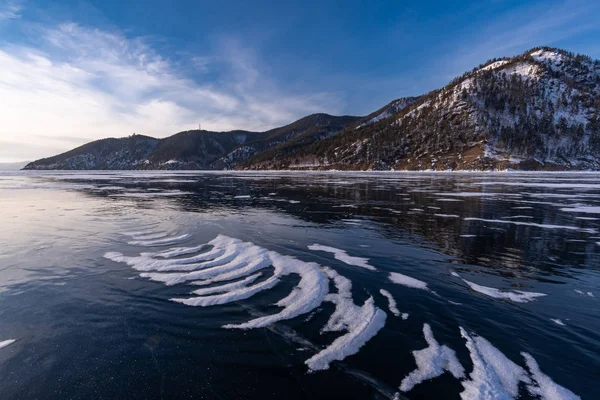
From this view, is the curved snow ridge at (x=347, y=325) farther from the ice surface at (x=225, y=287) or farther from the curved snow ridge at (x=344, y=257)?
the ice surface at (x=225, y=287)

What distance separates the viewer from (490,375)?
486 cm

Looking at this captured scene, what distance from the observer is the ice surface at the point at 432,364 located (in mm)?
4742

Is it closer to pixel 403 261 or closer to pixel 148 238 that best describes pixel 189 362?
pixel 403 261

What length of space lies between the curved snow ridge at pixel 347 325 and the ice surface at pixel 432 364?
1.03 metres

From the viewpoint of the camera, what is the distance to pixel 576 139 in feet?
573

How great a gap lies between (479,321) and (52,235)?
19.0 meters

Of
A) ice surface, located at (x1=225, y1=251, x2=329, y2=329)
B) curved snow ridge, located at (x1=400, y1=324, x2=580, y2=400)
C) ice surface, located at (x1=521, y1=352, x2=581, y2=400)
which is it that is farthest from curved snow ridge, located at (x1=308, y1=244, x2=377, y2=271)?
ice surface, located at (x1=521, y1=352, x2=581, y2=400)

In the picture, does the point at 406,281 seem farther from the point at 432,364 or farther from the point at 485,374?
the point at 485,374

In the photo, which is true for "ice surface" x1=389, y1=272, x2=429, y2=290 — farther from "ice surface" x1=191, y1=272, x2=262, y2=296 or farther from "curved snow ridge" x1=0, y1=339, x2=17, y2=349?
"curved snow ridge" x1=0, y1=339, x2=17, y2=349

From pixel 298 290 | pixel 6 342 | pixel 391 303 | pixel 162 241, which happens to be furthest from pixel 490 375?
pixel 162 241

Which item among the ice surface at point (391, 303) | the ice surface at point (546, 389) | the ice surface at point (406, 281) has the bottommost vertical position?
the ice surface at point (406, 281)

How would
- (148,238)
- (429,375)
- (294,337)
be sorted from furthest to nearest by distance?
(148,238)
(294,337)
(429,375)

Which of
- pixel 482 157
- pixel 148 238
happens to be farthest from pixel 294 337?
pixel 482 157

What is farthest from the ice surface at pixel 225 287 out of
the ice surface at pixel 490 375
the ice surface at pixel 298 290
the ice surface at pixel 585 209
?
the ice surface at pixel 585 209
